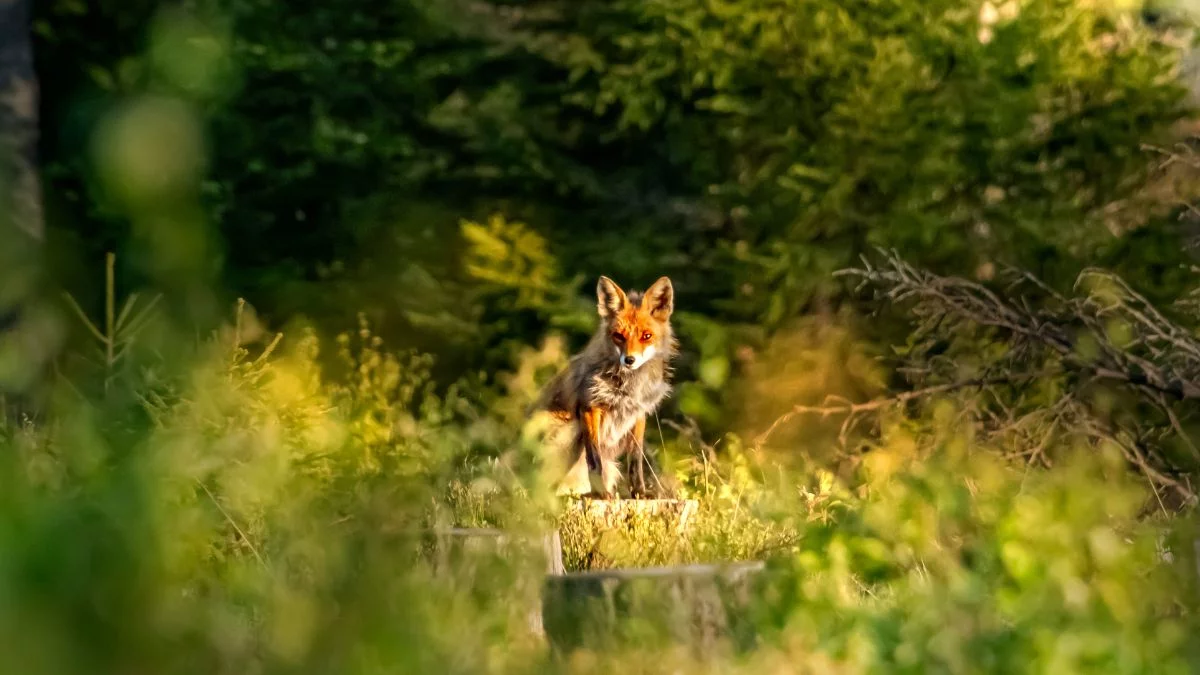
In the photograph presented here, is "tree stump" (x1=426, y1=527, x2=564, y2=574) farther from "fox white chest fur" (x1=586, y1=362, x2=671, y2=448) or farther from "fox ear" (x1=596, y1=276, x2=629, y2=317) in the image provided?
"fox ear" (x1=596, y1=276, x2=629, y2=317)

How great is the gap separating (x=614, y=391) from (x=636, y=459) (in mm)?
351

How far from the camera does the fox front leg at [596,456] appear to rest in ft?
22.8

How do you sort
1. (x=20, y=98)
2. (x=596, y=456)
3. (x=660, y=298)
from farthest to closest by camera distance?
(x=20, y=98) → (x=660, y=298) → (x=596, y=456)

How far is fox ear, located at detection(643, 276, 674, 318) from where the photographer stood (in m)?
7.31

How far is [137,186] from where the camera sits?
2629mm

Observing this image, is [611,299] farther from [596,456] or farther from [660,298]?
[596,456]

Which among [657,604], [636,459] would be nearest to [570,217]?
[636,459]

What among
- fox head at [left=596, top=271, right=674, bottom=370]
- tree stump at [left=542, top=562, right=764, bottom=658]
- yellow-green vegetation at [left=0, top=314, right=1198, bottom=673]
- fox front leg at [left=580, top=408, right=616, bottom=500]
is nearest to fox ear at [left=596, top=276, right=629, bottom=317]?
fox head at [left=596, top=271, right=674, bottom=370]

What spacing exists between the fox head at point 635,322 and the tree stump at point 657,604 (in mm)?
2198

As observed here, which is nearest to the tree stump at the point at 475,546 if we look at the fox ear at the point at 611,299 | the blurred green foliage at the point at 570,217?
the blurred green foliage at the point at 570,217

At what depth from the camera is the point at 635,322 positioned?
7.23m

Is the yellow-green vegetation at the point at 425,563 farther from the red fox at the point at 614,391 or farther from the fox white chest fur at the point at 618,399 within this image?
the fox white chest fur at the point at 618,399

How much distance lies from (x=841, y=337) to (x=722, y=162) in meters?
1.75

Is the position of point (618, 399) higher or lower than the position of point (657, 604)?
higher
